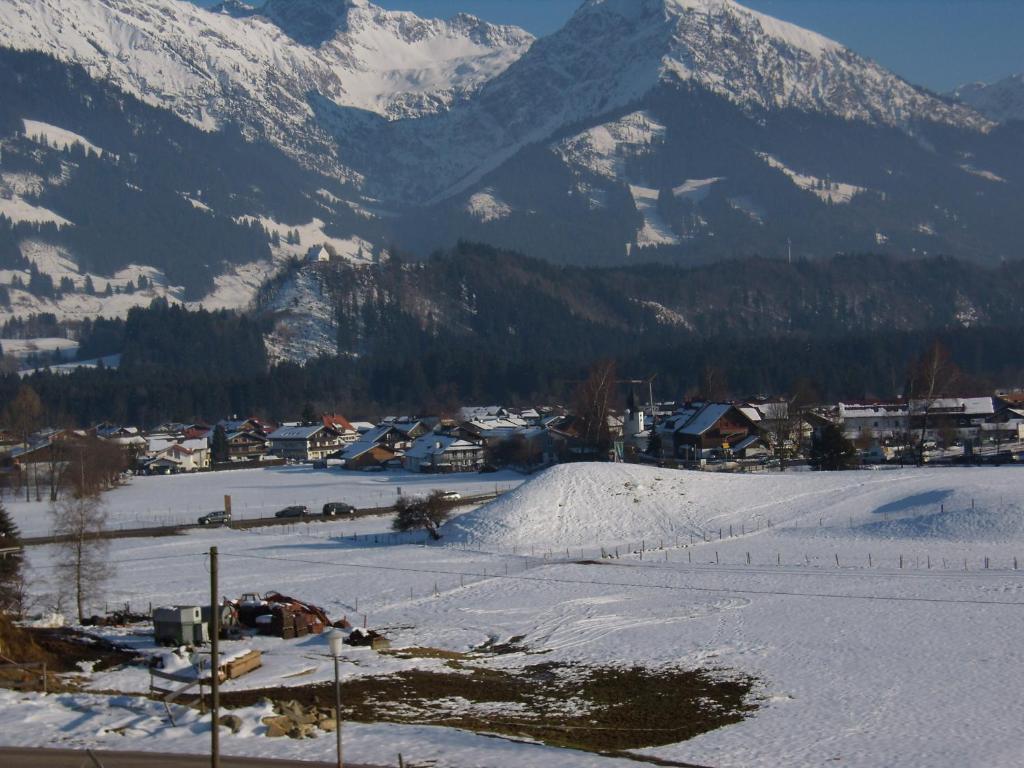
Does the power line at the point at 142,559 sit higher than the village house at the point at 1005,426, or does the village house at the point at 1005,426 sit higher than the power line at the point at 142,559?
the village house at the point at 1005,426

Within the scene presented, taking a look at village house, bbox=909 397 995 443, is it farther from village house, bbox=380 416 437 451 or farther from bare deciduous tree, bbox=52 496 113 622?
bare deciduous tree, bbox=52 496 113 622

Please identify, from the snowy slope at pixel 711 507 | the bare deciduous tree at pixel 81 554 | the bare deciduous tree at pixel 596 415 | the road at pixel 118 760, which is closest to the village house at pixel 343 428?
the bare deciduous tree at pixel 596 415

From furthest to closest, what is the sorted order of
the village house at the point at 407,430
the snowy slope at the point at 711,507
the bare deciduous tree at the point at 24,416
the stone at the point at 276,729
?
1. the village house at the point at 407,430
2. the bare deciduous tree at the point at 24,416
3. the snowy slope at the point at 711,507
4. the stone at the point at 276,729

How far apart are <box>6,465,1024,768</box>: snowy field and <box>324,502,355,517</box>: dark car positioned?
307 cm

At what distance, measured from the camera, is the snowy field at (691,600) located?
66.4 feet

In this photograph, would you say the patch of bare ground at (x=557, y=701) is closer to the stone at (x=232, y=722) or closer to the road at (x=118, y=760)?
the stone at (x=232, y=722)

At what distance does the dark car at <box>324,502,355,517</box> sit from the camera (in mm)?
58969

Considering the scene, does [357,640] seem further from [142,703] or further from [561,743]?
[561,743]

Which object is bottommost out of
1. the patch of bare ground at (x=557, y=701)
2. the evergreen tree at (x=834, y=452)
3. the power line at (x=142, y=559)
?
the patch of bare ground at (x=557, y=701)

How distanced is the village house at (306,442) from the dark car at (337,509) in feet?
160

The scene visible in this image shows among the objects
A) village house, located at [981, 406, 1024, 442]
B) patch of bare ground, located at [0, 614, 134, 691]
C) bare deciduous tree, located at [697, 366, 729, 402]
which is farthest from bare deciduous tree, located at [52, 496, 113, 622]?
bare deciduous tree, located at [697, 366, 729, 402]

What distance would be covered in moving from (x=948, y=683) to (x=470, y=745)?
10479 millimetres

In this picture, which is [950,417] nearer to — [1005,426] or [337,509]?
[1005,426]

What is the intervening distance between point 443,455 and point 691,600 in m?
57.5
